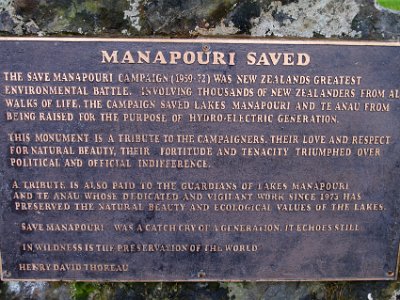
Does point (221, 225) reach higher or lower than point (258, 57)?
lower

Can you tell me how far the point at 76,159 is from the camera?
8.85ft

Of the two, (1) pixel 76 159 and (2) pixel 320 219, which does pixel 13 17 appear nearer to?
(1) pixel 76 159

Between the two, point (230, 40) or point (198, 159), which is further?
point (198, 159)

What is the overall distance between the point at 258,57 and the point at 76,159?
1.23m

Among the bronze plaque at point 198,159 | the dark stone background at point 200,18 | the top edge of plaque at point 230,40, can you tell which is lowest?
the bronze plaque at point 198,159

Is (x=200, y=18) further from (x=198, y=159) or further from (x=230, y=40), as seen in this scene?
(x=198, y=159)

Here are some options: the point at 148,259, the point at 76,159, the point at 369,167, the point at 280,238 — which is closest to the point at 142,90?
the point at 76,159

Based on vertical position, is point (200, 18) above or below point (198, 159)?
above

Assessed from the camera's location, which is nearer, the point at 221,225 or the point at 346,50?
the point at 346,50

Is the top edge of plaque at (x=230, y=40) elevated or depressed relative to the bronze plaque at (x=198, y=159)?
elevated

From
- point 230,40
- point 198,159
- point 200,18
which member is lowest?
point 198,159

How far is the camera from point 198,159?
2725 millimetres

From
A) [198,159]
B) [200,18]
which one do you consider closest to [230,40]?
[200,18]

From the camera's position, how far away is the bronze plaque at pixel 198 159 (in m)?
2.62
